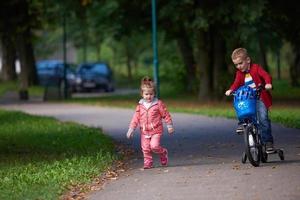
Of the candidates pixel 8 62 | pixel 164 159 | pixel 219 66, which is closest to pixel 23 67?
pixel 8 62

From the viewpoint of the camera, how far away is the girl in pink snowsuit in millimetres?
11750

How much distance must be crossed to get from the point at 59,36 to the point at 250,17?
190 ft

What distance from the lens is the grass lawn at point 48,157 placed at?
10.5 metres

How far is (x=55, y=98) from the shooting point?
40094 millimetres

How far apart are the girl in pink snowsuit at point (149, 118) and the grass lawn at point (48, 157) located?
730 millimetres

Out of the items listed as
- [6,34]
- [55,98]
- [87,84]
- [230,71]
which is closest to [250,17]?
[230,71]

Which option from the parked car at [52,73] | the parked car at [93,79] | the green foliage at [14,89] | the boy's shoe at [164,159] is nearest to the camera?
the boy's shoe at [164,159]

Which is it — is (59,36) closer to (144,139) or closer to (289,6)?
(289,6)

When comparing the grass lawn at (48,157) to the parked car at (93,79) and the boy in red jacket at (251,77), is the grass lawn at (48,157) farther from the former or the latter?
the parked car at (93,79)

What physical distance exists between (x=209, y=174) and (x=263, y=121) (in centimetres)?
128

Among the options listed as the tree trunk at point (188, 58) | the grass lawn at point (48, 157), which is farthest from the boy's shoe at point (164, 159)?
the tree trunk at point (188, 58)

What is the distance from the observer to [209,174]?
36.2 feet

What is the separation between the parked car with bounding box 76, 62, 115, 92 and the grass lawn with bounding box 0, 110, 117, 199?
1179 inches

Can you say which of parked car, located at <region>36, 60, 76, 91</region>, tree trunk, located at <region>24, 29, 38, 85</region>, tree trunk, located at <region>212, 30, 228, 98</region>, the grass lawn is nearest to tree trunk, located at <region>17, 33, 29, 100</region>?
tree trunk, located at <region>24, 29, 38, 85</region>
